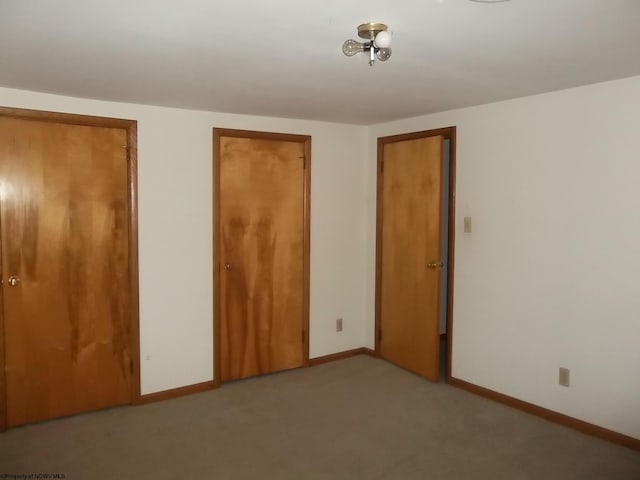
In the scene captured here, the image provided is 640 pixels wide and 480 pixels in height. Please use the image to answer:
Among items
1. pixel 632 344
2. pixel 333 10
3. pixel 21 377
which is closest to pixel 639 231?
pixel 632 344

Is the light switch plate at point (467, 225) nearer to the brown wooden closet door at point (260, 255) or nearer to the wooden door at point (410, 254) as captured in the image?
the wooden door at point (410, 254)

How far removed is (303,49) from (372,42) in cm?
40

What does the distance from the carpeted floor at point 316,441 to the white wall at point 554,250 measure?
0.28 meters

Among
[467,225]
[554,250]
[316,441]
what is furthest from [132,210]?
[554,250]

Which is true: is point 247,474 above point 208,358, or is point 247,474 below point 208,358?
below

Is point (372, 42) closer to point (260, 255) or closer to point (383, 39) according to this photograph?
point (383, 39)

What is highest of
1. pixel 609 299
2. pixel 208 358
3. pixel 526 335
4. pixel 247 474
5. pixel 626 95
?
pixel 626 95

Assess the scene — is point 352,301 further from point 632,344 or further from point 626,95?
point 626,95

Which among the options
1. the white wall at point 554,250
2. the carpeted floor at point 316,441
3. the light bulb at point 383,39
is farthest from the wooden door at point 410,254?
the light bulb at point 383,39

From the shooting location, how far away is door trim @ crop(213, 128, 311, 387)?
3.90 meters

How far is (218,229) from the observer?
12.9 feet

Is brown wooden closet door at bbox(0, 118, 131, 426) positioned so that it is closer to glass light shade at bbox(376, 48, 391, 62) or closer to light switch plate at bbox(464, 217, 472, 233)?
glass light shade at bbox(376, 48, 391, 62)

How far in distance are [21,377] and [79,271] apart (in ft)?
2.52

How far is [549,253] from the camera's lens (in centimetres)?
331
